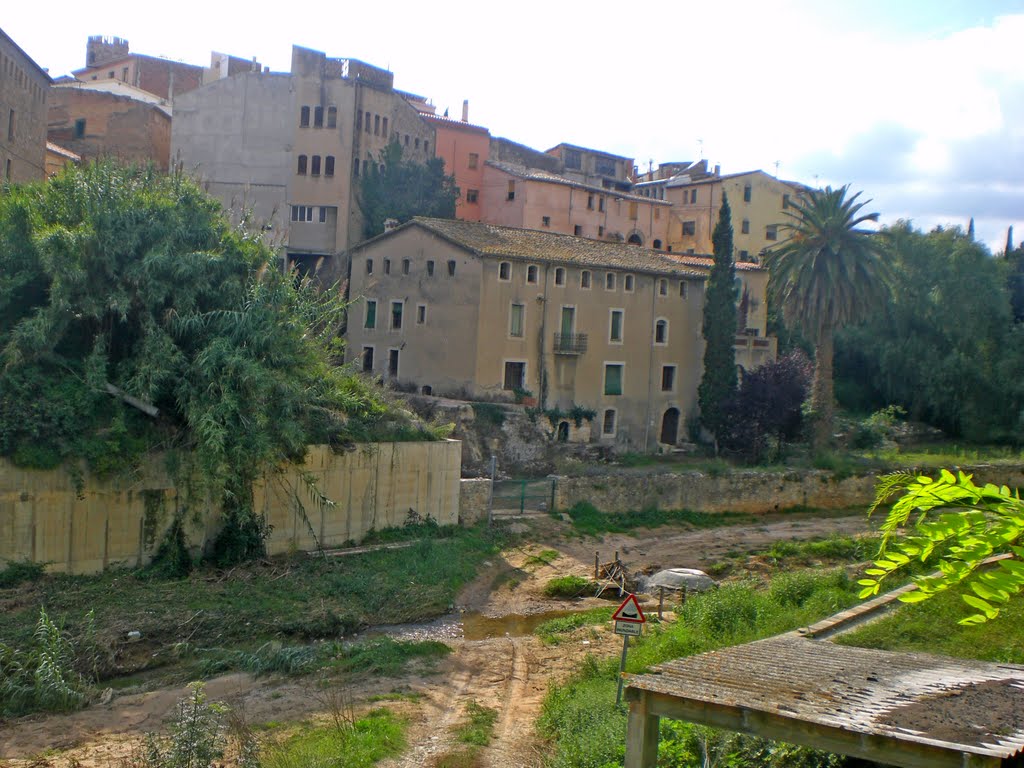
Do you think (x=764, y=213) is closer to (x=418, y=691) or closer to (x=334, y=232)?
(x=334, y=232)

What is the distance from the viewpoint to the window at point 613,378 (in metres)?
44.8

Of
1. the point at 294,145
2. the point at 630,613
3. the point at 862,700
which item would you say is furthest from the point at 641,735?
the point at 294,145

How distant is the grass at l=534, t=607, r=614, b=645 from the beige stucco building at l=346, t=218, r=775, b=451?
18.5 metres

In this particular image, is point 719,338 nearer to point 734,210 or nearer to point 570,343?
point 570,343

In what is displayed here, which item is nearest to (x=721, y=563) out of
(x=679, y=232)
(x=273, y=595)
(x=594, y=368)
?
(x=273, y=595)

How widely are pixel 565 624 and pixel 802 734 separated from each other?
13733 millimetres

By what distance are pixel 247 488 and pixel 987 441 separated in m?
44.4

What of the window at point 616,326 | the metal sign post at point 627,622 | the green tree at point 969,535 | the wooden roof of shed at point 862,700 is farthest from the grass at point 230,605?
the window at point 616,326

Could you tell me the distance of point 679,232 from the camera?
66.6 meters

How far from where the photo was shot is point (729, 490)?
124 feet

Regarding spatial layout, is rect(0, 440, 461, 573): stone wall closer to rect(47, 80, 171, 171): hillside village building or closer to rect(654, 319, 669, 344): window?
rect(654, 319, 669, 344): window

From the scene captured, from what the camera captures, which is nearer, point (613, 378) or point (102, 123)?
point (613, 378)

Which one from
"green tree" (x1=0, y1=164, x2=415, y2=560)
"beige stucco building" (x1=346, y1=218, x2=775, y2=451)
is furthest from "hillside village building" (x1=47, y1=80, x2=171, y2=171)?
"green tree" (x1=0, y1=164, x2=415, y2=560)

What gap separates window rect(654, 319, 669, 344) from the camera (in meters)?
46.7
